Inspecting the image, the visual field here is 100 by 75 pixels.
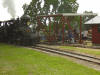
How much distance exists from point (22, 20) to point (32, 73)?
1306 cm

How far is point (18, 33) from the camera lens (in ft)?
67.6

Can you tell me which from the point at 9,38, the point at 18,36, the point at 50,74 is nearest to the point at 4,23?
the point at 9,38

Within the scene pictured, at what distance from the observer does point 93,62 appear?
10188 millimetres

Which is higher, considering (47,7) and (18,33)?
(47,7)

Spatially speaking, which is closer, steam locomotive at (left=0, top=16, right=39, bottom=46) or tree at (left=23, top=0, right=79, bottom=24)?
steam locomotive at (left=0, top=16, right=39, bottom=46)

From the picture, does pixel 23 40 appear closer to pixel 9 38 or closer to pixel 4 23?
pixel 9 38

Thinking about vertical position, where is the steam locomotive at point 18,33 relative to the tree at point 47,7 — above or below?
below

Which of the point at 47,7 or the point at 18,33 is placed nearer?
the point at 18,33

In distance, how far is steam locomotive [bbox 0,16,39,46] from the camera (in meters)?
19.5

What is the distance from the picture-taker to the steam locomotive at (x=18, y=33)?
19.5 meters

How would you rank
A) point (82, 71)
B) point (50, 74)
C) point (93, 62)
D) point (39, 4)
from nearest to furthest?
point (50, 74)
point (82, 71)
point (93, 62)
point (39, 4)

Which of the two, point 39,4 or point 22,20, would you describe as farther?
point 39,4

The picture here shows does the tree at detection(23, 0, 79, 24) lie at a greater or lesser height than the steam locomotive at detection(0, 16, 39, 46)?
greater

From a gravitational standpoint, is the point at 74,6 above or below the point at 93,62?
above
